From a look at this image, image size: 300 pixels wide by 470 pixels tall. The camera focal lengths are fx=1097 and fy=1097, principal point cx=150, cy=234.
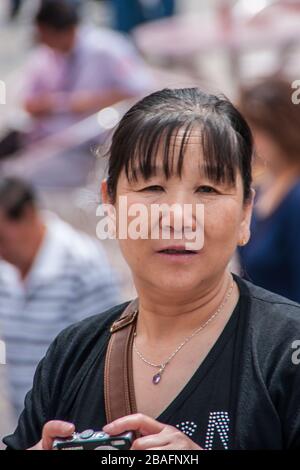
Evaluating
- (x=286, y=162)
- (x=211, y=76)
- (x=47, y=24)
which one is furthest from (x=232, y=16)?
(x=286, y=162)

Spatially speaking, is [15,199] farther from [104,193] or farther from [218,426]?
[218,426]

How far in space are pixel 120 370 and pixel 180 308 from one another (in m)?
0.13

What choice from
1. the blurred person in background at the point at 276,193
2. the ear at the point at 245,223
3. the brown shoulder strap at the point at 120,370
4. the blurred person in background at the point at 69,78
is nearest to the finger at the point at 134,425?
the brown shoulder strap at the point at 120,370

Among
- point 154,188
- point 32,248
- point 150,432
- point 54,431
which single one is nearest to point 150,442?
point 150,432

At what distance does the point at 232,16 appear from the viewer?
6.79 meters

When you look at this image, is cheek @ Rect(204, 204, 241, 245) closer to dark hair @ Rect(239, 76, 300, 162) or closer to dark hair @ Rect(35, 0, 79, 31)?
dark hair @ Rect(239, 76, 300, 162)

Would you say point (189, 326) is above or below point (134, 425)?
above

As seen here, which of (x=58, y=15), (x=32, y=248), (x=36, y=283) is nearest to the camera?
(x=36, y=283)

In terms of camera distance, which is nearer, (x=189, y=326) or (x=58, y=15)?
(x=189, y=326)

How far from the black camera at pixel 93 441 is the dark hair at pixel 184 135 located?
0.38 metres

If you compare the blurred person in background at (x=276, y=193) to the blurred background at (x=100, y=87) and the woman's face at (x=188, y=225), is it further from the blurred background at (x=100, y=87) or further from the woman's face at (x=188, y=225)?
the woman's face at (x=188, y=225)

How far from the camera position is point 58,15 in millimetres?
5941

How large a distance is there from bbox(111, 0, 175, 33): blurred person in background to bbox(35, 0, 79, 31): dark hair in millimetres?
1942

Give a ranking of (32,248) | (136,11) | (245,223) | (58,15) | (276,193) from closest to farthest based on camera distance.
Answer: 1. (245,223)
2. (276,193)
3. (32,248)
4. (58,15)
5. (136,11)
